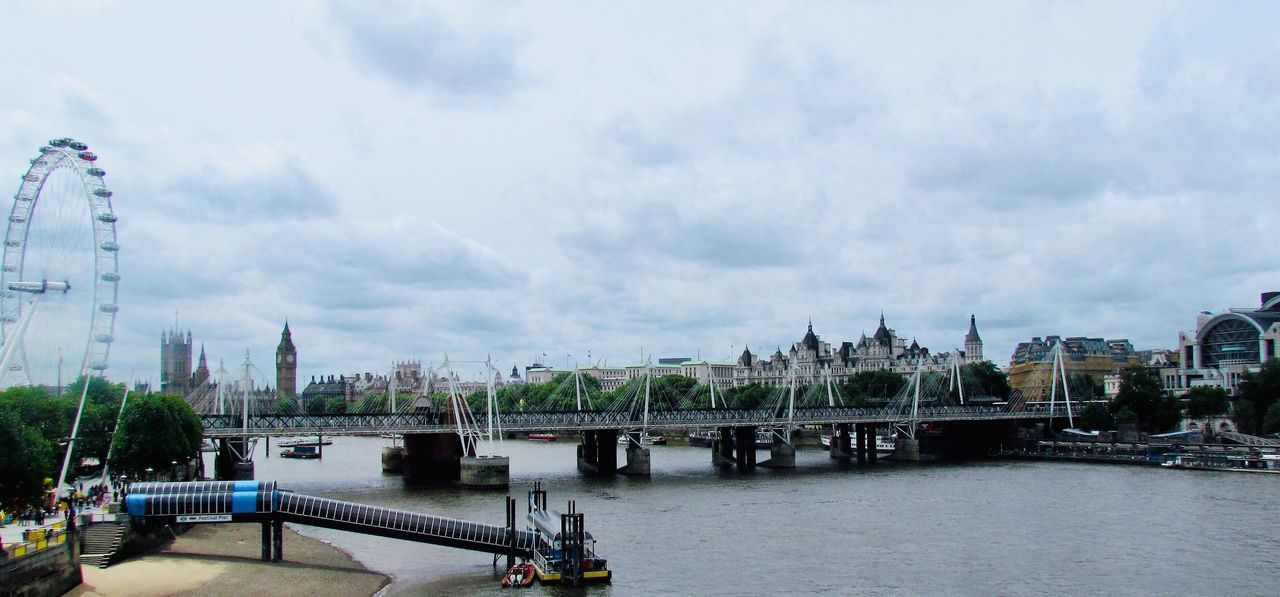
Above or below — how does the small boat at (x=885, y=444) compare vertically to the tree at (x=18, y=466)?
below

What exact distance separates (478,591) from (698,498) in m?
37.7

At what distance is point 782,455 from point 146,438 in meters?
64.2

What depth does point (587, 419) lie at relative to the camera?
106312mm

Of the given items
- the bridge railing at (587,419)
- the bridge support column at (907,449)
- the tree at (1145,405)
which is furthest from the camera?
the tree at (1145,405)

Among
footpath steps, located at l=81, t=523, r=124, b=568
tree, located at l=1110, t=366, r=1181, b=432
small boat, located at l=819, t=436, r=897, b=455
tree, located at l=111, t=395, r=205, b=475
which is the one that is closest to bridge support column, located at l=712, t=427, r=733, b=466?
small boat, located at l=819, t=436, r=897, b=455

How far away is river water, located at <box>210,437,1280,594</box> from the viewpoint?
46.7m

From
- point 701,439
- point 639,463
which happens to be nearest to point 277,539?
point 639,463

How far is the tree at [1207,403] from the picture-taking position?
124438mm

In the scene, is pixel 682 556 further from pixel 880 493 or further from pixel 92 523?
pixel 880 493

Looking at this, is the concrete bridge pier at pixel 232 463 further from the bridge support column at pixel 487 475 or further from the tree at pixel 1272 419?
the tree at pixel 1272 419

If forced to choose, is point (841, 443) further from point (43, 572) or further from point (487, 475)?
point (43, 572)

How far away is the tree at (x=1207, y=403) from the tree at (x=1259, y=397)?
4.01 meters

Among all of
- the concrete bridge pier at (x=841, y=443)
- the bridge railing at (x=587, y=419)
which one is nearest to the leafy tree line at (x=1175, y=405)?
the bridge railing at (x=587, y=419)

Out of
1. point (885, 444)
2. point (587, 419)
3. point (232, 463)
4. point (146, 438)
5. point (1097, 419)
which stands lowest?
point (885, 444)
